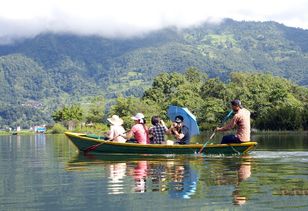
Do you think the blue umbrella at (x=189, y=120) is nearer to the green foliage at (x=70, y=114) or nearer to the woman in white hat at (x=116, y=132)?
the woman in white hat at (x=116, y=132)

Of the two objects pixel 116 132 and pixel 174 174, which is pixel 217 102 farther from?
pixel 174 174

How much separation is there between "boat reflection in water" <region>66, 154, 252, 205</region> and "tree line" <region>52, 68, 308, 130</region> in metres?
60.6

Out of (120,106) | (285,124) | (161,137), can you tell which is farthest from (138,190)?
(120,106)

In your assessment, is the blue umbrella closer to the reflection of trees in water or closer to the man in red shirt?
the man in red shirt

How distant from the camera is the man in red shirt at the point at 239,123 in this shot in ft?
71.7

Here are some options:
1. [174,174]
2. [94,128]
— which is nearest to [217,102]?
[94,128]

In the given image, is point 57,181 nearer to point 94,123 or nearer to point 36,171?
point 36,171

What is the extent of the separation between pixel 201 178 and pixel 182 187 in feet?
6.14

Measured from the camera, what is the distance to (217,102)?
10556 centimetres

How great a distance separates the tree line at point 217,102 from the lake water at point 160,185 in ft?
207

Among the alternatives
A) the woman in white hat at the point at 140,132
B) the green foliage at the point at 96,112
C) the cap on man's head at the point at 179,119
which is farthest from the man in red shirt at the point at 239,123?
the green foliage at the point at 96,112

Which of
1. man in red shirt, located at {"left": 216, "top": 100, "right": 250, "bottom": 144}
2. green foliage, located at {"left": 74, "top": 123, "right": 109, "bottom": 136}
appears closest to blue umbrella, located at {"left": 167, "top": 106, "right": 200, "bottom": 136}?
man in red shirt, located at {"left": 216, "top": 100, "right": 250, "bottom": 144}

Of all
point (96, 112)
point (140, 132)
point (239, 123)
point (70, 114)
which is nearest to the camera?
point (239, 123)

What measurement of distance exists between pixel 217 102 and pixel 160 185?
92235 mm
